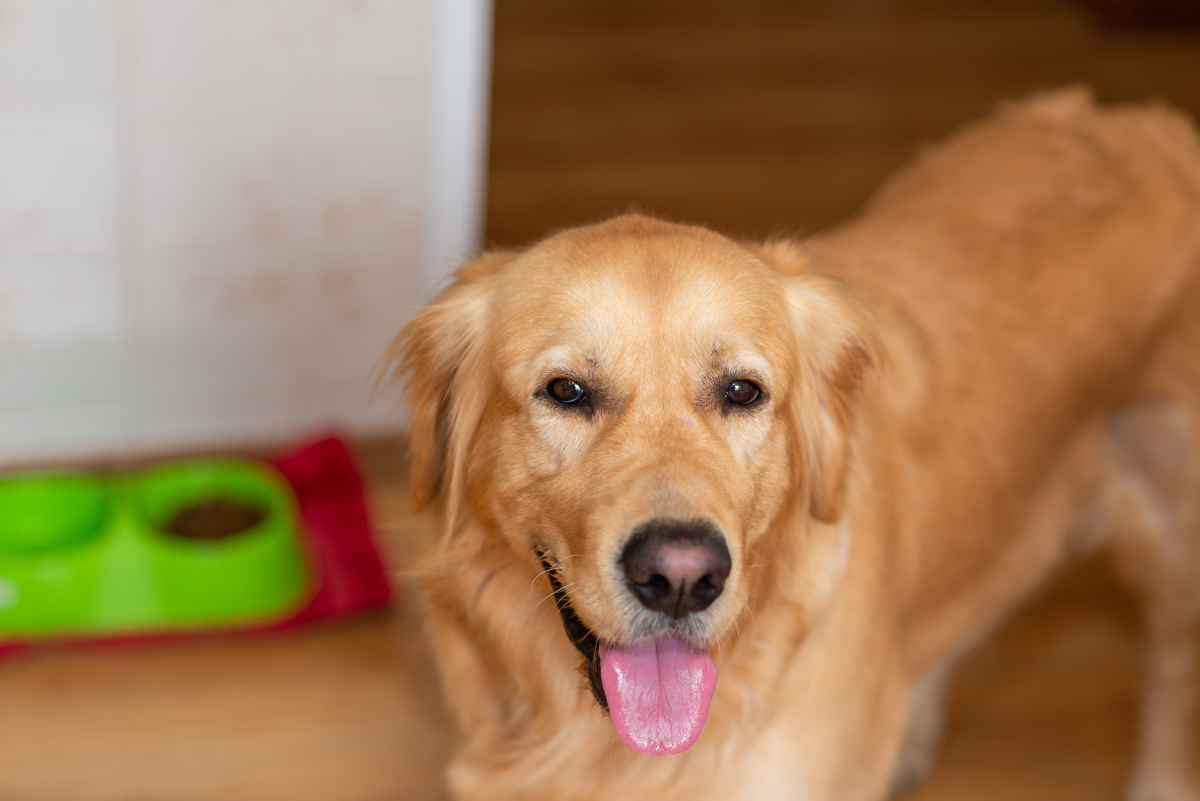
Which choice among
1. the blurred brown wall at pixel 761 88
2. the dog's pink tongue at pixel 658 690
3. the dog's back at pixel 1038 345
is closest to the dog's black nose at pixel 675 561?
the dog's pink tongue at pixel 658 690

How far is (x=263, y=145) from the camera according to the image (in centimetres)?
256

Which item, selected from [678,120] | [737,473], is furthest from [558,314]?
[678,120]

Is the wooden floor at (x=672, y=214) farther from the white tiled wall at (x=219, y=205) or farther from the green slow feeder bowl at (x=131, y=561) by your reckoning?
the white tiled wall at (x=219, y=205)

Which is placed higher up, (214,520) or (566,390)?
(566,390)

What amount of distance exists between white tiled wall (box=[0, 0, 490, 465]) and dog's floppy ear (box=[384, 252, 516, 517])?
1.11 m

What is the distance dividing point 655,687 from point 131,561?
128cm

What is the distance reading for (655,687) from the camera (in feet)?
4.49

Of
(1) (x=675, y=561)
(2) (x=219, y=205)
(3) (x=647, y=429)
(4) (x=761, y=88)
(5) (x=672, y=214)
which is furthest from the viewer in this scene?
(4) (x=761, y=88)

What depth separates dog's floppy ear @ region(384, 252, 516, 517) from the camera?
4.99 ft

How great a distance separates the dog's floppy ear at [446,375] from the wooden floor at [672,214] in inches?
14.5

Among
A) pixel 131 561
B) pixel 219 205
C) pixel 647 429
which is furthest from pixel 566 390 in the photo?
pixel 219 205

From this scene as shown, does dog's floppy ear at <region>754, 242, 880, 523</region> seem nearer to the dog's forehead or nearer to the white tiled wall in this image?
the dog's forehead

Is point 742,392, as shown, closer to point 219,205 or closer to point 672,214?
point 219,205

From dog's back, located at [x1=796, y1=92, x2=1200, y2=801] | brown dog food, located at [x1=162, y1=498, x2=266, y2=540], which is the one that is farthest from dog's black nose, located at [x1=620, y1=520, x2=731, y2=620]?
brown dog food, located at [x1=162, y1=498, x2=266, y2=540]
